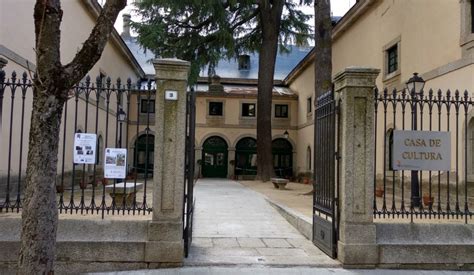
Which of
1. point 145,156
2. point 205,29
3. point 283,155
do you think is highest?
point 205,29

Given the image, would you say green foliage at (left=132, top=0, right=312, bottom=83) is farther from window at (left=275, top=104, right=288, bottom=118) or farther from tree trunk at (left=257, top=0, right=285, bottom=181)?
window at (left=275, top=104, right=288, bottom=118)

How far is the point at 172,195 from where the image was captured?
21.3 ft

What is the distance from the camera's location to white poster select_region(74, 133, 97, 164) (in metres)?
6.59

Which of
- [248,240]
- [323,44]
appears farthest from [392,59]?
[248,240]

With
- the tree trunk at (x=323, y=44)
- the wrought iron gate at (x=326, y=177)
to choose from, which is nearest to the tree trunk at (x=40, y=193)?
the wrought iron gate at (x=326, y=177)

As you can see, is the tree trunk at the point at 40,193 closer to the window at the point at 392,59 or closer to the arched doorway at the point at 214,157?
the window at the point at 392,59

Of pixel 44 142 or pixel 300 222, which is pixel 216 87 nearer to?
pixel 300 222

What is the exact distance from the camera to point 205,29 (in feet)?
77.8

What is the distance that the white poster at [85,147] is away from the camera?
6.59 meters

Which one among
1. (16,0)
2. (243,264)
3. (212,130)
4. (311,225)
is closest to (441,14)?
(311,225)

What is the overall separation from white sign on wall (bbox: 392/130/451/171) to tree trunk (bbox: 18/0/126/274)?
4.87 meters

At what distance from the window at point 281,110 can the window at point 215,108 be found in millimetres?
4259

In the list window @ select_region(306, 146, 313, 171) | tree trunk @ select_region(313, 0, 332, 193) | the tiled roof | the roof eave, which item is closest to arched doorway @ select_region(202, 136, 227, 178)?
the tiled roof

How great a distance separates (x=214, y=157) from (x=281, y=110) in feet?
20.1
